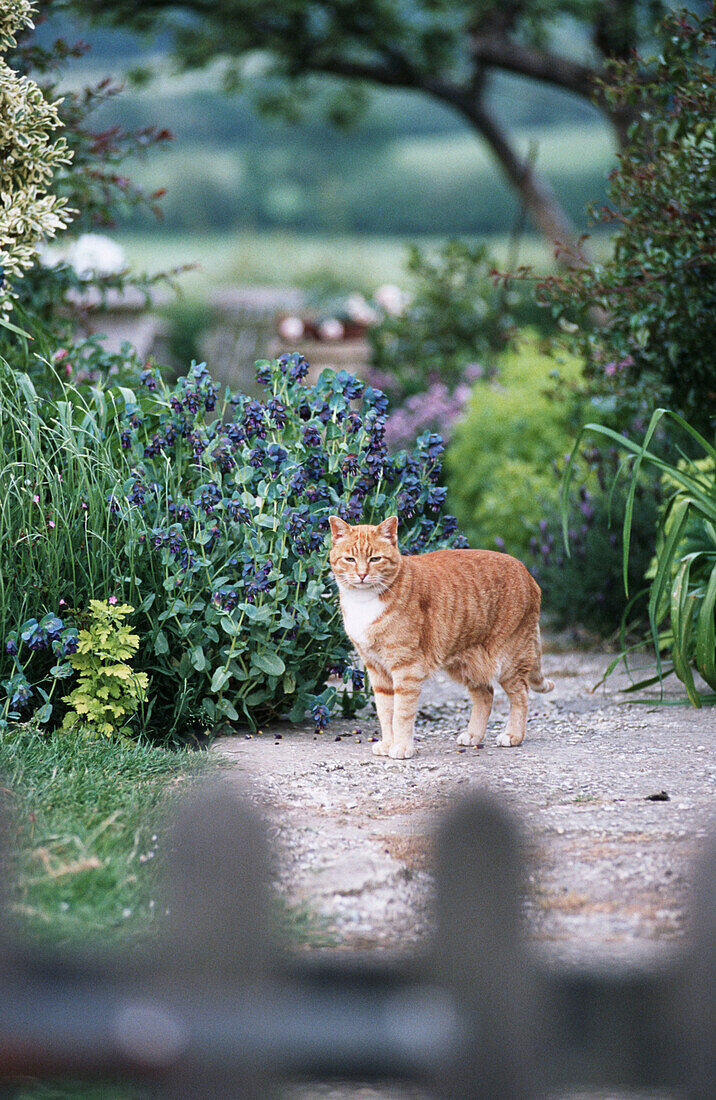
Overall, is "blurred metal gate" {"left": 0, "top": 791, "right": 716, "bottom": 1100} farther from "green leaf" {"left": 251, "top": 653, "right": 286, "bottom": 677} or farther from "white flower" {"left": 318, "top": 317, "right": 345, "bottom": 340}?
"white flower" {"left": 318, "top": 317, "right": 345, "bottom": 340}

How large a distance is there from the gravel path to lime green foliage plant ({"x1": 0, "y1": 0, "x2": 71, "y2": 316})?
1948 millimetres

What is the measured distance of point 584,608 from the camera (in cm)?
568

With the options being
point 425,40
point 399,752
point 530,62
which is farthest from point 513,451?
point 425,40

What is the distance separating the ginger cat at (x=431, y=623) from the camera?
3.43 m

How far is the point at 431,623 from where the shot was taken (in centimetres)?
351

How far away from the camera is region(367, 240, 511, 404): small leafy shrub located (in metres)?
9.91

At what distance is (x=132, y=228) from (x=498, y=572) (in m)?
19.0

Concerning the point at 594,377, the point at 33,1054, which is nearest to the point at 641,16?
the point at 594,377

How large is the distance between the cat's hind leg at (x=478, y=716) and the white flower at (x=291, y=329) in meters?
8.22

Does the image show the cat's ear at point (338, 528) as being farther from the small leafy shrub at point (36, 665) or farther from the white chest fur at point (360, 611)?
the small leafy shrub at point (36, 665)

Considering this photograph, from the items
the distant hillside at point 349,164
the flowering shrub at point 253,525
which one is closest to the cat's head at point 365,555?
the flowering shrub at point 253,525

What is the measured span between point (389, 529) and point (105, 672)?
96cm

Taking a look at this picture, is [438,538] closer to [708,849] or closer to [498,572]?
[498,572]

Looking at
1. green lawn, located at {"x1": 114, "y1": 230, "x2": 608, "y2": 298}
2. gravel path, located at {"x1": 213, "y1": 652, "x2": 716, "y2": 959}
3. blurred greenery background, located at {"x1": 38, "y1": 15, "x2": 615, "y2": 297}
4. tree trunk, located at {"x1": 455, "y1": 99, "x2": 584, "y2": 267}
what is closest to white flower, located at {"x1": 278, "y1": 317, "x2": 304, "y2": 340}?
tree trunk, located at {"x1": 455, "y1": 99, "x2": 584, "y2": 267}
